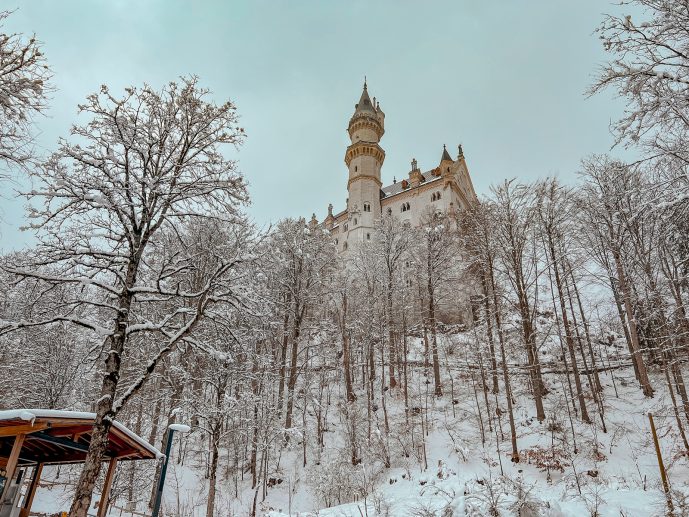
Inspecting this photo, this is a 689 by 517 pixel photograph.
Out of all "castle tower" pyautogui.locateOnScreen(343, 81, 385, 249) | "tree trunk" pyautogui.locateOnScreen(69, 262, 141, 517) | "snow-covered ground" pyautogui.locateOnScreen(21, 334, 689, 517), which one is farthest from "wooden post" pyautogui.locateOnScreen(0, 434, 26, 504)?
"castle tower" pyautogui.locateOnScreen(343, 81, 385, 249)

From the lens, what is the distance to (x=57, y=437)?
8.81 meters

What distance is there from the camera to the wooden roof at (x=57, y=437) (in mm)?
7480

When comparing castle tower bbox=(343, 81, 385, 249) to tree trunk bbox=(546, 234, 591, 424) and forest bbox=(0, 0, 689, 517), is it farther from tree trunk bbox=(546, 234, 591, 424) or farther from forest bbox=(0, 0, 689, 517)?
tree trunk bbox=(546, 234, 591, 424)

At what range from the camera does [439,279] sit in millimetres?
25766

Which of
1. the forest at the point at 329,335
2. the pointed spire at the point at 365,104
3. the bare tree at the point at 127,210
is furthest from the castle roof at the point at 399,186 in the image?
the bare tree at the point at 127,210

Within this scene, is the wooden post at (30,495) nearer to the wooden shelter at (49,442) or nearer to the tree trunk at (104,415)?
the wooden shelter at (49,442)

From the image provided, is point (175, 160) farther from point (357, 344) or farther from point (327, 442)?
point (357, 344)

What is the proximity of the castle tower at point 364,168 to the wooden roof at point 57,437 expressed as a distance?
149ft

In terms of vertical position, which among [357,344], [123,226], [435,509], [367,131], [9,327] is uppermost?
[367,131]

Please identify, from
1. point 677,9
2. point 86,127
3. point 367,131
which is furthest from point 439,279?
point 367,131

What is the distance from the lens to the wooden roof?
295 inches

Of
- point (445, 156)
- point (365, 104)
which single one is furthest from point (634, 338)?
point (365, 104)

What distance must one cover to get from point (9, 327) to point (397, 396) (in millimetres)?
19825

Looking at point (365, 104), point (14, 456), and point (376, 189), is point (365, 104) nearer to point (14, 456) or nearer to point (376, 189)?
point (376, 189)
